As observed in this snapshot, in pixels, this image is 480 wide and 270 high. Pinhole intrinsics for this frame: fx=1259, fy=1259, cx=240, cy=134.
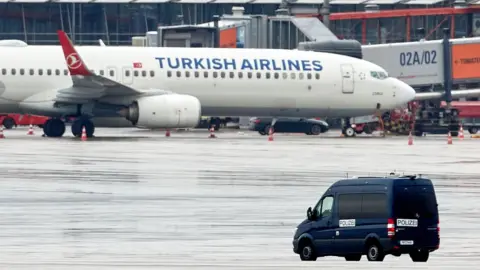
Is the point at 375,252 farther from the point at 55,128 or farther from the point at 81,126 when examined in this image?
the point at 55,128

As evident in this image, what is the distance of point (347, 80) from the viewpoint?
5091cm

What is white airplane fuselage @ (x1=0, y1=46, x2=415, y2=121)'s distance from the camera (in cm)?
4766

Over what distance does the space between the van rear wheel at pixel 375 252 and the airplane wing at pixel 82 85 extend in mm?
28889

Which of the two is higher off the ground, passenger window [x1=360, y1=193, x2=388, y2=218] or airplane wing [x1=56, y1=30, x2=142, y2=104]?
airplane wing [x1=56, y1=30, x2=142, y2=104]

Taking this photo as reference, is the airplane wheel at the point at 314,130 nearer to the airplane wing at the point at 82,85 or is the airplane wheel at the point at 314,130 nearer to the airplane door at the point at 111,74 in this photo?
the airplane door at the point at 111,74

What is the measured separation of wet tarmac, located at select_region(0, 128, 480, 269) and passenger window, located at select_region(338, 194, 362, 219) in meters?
0.71

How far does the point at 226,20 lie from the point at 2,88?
3019 centimetres

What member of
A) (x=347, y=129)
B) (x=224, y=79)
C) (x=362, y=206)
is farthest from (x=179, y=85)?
(x=362, y=206)

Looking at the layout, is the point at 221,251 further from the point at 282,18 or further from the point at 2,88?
the point at 282,18

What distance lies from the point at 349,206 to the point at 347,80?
3251 centimetres

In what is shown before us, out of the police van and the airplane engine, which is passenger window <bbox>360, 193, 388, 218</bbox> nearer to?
the police van

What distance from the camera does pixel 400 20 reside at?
7662 cm

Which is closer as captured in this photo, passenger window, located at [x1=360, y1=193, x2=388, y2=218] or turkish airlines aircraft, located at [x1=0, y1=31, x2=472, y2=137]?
passenger window, located at [x1=360, y1=193, x2=388, y2=218]

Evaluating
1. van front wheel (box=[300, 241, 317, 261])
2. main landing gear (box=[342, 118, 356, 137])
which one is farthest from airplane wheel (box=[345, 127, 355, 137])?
van front wheel (box=[300, 241, 317, 261])
